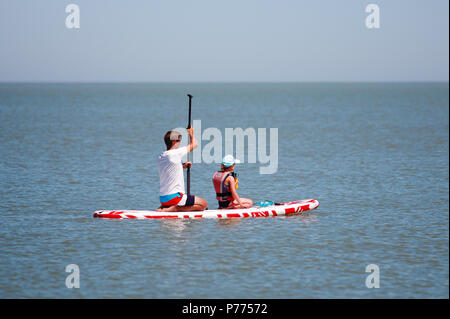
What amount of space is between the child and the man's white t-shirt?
962 mm

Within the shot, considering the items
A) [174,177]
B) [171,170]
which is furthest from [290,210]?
[171,170]

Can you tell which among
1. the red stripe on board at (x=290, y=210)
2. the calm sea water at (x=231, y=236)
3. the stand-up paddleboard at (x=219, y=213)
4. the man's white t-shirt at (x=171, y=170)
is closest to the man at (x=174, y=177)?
the man's white t-shirt at (x=171, y=170)

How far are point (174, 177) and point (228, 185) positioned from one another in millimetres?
1434

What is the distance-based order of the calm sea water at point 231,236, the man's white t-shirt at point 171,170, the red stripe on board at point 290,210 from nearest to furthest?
1. the calm sea water at point 231,236
2. the man's white t-shirt at point 171,170
3. the red stripe on board at point 290,210

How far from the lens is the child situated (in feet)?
54.9

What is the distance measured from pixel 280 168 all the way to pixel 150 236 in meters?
13.6

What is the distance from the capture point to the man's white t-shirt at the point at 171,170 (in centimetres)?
1589

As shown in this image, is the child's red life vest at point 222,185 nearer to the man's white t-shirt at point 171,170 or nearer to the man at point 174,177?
the man at point 174,177

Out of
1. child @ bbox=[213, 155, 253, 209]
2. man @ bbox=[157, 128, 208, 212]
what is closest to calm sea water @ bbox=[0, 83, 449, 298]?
man @ bbox=[157, 128, 208, 212]

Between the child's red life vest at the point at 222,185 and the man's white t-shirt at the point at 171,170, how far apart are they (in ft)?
2.98

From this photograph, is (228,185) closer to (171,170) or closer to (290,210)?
(171,170)

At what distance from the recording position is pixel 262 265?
13484 millimetres

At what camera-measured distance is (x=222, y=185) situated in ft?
55.3

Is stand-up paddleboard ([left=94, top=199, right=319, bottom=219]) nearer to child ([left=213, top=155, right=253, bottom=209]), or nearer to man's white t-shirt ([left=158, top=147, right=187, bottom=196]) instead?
child ([left=213, top=155, right=253, bottom=209])
